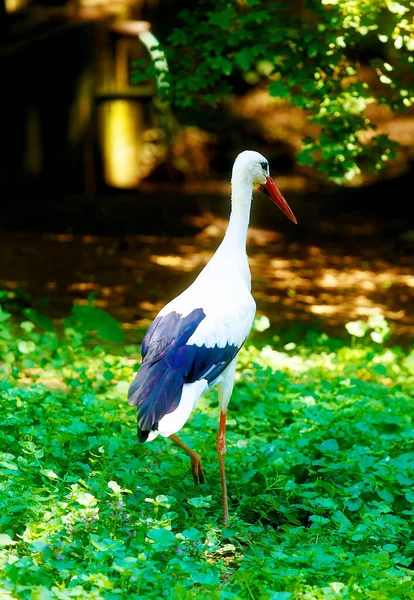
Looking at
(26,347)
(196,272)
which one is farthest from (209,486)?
(196,272)

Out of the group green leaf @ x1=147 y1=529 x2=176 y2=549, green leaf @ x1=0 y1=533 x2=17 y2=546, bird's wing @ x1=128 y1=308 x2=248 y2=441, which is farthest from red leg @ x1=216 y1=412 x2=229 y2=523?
green leaf @ x1=0 y1=533 x2=17 y2=546

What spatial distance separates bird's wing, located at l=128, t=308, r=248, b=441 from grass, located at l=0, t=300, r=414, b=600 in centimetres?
35

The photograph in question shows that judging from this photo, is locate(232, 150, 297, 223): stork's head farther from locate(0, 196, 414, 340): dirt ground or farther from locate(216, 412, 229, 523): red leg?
locate(0, 196, 414, 340): dirt ground

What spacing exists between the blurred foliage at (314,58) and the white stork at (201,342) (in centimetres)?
161

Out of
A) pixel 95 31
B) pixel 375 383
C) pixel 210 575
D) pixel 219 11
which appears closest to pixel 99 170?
pixel 95 31

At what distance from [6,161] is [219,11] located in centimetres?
728

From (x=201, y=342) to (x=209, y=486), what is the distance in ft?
2.33

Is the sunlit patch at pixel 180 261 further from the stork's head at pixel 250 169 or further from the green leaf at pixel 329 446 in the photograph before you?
the green leaf at pixel 329 446

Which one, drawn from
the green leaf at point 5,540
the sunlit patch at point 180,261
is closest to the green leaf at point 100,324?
the sunlit patch at point 180,261

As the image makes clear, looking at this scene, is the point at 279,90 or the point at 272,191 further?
the point at 279,90

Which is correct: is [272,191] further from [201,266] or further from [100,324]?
[201,266]

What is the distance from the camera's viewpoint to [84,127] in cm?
1320

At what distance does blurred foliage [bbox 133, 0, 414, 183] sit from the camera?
20.2ft

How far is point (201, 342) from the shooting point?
4348 millimetres
